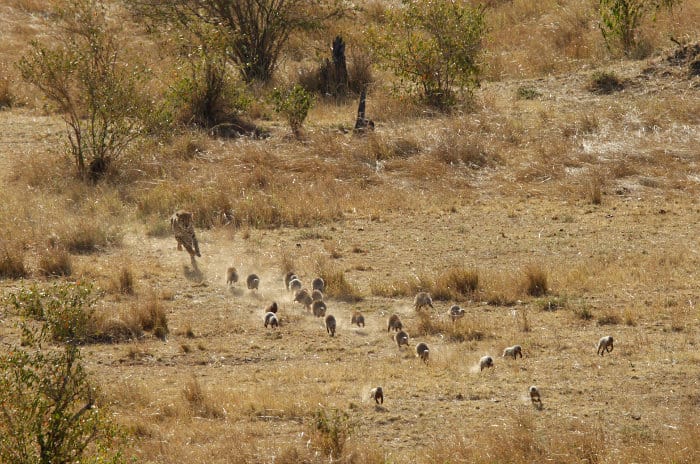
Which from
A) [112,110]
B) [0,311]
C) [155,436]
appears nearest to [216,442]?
[155,436]

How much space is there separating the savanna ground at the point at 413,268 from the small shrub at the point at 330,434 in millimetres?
19

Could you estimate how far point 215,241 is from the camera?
1507 centimetres

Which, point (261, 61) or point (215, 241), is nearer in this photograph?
point (215, 241)

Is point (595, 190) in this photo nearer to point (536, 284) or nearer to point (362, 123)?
point (536, 284)

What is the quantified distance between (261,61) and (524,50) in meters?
6.77

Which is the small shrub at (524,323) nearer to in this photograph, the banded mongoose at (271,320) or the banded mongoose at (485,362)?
the banded mongoose at (485,362)

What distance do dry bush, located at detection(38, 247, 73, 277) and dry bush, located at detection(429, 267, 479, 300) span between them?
4753mm

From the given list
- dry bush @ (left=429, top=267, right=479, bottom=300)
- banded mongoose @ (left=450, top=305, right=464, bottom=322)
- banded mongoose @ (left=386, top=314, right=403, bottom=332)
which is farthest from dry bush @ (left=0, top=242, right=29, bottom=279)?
banded mongoose @ (left=450, top=305, right=464, bottom=322)

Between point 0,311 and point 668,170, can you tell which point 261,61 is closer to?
point 668,170

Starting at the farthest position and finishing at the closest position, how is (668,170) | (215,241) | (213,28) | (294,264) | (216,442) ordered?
(213,28) < (668,170) < (215,241) < (294,264) < (216,442)

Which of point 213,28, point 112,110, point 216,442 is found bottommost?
point 216,442

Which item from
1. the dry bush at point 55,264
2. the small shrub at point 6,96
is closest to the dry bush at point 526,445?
the dry bush at point 55,264

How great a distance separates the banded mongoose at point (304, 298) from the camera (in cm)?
1219

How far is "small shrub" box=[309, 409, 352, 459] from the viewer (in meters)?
8.38
